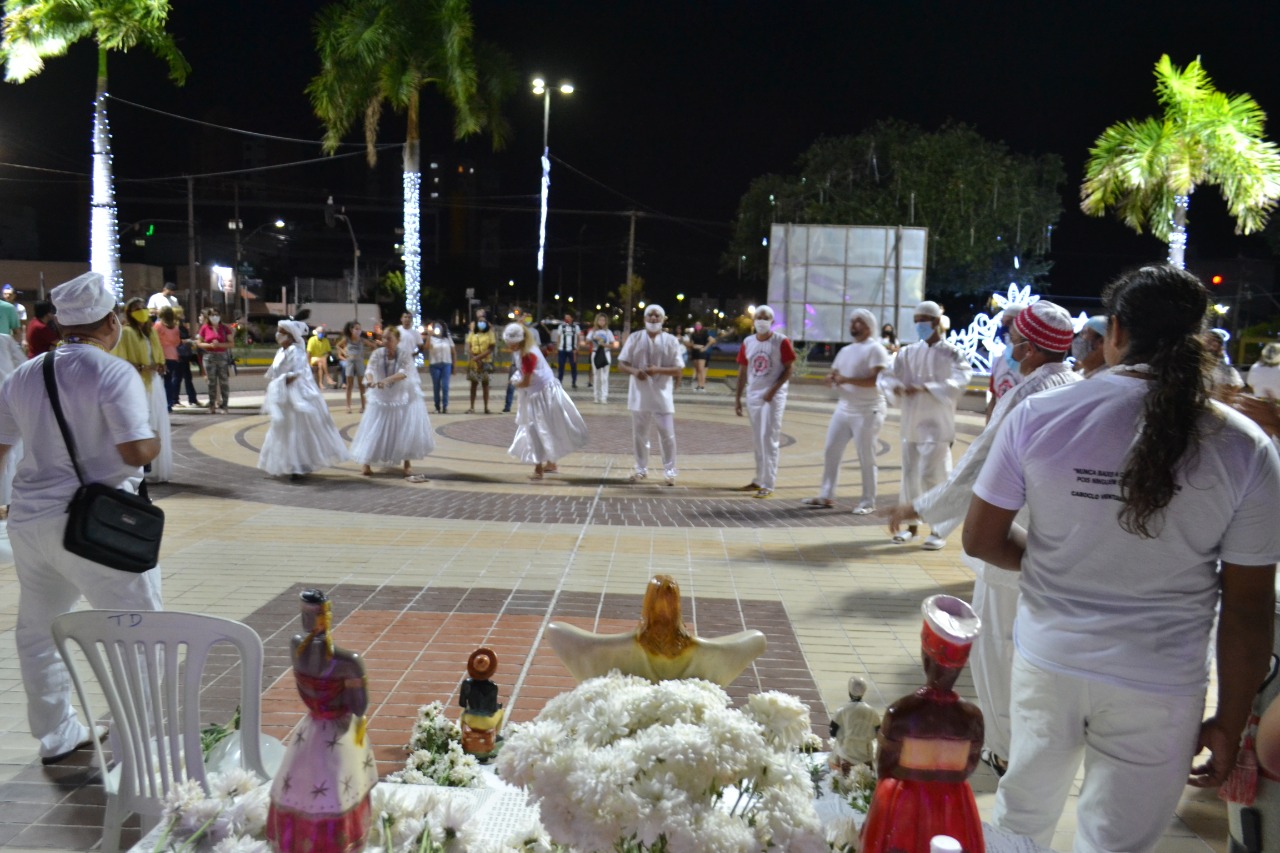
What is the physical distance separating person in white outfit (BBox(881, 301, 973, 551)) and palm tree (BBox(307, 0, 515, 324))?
58.8 ft

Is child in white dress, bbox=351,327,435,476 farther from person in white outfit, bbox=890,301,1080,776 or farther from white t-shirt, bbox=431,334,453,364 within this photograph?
person in white outfit, bbox=890,301,1080,776

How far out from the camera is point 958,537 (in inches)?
347

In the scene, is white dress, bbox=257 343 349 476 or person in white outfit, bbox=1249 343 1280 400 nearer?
person in white outfit, bbox=1249 343 1280 400

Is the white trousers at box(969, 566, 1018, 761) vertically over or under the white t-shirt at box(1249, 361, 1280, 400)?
under

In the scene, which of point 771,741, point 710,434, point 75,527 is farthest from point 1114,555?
point 710,434

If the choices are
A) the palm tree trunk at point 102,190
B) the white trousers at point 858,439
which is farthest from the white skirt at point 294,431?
the palm tree trunk at point 102,190

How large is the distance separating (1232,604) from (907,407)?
634cm

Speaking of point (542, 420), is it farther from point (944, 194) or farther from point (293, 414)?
point (944, 194)

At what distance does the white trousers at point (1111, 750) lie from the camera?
2.21 metres

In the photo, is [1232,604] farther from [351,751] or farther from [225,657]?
[225,657]

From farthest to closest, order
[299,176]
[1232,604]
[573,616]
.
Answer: [299,176] < [573,616] < [1232,604]

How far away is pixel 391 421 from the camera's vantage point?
11266mm

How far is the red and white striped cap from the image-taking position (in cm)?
437

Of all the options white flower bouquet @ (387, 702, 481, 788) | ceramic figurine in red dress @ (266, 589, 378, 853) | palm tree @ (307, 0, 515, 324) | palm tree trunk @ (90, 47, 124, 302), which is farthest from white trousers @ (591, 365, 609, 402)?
ceramic figurine in red dress @ (266, 589, 378, 853)
